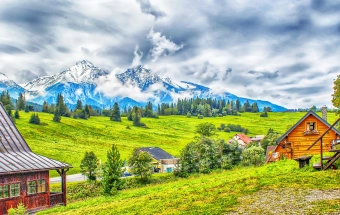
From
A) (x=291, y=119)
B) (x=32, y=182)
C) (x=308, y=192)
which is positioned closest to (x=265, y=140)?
(x=32, y=182)

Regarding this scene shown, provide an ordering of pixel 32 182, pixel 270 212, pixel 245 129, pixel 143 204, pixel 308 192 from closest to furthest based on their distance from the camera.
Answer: pixel 270 212 < pixel 308 192 < pixel 143 204 < pixel 32 182 < pixel 245 129

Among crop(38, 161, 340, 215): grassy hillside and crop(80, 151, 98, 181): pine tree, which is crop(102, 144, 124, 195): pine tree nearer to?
crop(38, 161, 340, 215): grassy hillside

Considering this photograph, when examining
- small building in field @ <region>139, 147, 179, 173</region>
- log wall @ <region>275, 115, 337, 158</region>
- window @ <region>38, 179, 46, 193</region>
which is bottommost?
small building in field @ <region>139, 147, 179, 173</region>

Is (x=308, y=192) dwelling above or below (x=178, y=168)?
above

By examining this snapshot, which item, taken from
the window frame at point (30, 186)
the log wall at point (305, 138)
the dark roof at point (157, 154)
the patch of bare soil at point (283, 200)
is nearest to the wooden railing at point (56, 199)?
the window frame at point (30, 186)

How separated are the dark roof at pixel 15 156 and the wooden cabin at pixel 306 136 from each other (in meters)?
26.2

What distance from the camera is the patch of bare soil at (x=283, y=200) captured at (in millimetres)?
13070

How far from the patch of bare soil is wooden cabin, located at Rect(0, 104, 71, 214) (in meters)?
19.5

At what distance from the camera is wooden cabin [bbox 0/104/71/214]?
27078mm

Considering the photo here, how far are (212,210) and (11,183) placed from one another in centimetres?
1956

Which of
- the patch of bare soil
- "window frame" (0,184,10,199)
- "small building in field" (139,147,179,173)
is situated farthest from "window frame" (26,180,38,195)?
"small building in field" (139,147,179,173)

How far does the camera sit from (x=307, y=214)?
12.1 meters

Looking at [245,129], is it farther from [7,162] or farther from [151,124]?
[7,162]

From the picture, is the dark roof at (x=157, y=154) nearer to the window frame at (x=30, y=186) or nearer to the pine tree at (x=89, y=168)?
the pine tree at (x=89, y=168)
